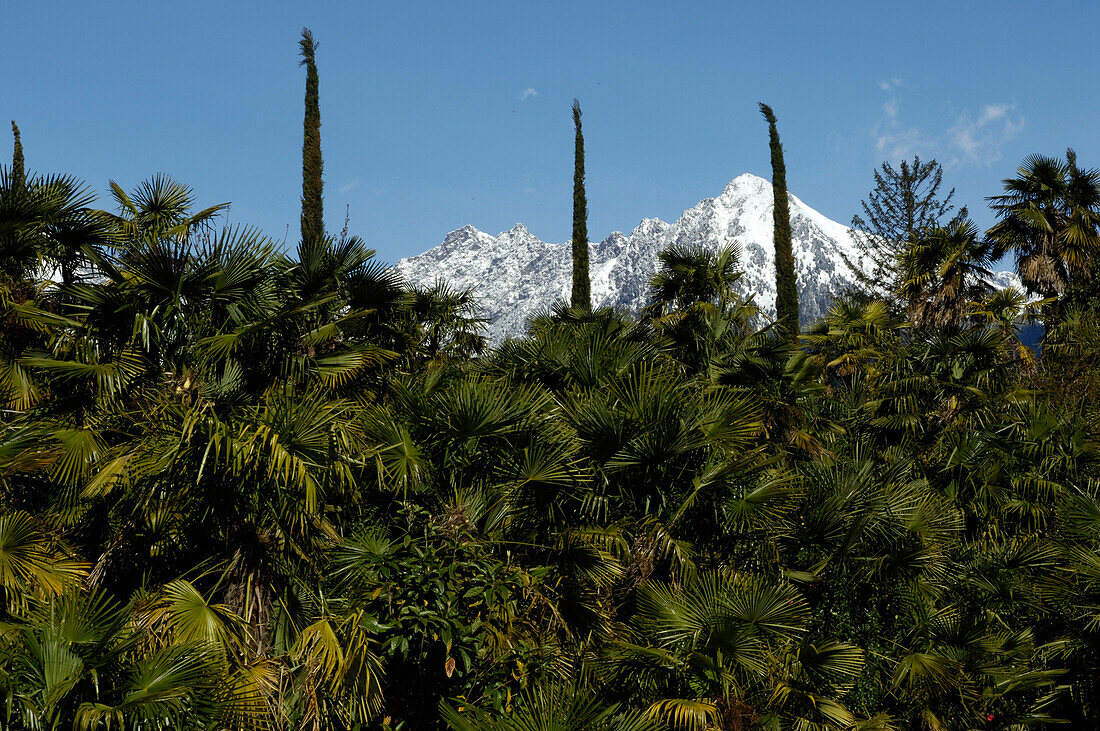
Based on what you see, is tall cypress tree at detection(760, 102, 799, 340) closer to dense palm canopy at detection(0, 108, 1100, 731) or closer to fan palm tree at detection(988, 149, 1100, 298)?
fan palm tree at detection(988, 149, 1100, 298)

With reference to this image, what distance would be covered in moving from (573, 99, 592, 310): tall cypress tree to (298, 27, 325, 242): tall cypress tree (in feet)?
28.1

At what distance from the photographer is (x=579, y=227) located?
92.4ft

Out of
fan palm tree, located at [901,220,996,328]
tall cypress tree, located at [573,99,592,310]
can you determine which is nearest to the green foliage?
tall cypress tree, located at [573,99,592,310]

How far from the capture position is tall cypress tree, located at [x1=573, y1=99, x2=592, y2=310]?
26.9 m

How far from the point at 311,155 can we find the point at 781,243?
16.4 metres

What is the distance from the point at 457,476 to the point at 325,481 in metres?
1.98

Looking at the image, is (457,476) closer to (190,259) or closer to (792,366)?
(190,259)

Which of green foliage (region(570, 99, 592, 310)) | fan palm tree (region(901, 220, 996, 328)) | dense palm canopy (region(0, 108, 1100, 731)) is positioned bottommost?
dense palm canopy (region(0, 108, 1100, 731))

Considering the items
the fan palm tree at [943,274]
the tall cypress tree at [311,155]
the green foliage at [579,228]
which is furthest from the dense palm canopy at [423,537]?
the green foliage at [579,228]

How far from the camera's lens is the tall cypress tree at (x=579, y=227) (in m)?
26.9

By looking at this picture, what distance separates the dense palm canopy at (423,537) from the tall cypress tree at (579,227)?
15209 millimetres

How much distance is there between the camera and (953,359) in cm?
1500

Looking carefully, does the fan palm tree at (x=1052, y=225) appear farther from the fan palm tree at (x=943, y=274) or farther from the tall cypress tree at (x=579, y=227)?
the tall cypress tree at (x=579, y=227)

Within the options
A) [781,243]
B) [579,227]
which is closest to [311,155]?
[579,227]
